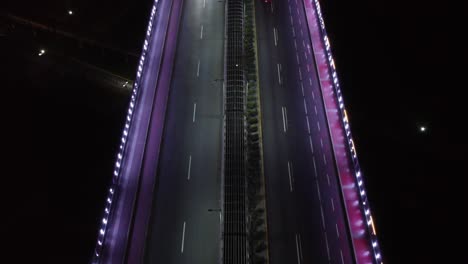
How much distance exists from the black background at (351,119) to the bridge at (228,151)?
1.63 metres

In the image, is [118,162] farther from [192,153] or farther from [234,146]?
[234,146]

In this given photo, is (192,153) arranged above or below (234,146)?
→ below

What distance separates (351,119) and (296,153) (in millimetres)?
5786

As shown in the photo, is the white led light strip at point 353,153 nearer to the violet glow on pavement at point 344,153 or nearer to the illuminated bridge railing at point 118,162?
the violet glow on pavement at point 344,153

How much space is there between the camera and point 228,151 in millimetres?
24391

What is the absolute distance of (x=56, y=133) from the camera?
26641 millimetres

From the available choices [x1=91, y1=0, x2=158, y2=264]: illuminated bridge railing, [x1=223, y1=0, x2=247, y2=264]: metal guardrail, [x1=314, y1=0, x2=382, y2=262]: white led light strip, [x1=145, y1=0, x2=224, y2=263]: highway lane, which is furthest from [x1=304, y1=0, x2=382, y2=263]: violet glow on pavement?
[x1=91, y1=0, x2=158, y2=264]: illuminated bridge railing

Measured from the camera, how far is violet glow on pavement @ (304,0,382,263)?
839 inches

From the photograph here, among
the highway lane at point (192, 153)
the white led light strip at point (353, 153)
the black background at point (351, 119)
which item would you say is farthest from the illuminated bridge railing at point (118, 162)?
the white led light strip at point (353, 153)

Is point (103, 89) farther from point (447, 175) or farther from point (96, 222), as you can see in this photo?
point (447, 175)

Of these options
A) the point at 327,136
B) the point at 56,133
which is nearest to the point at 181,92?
the point at 56,133

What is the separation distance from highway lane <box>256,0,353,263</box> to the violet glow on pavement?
1.75 ft

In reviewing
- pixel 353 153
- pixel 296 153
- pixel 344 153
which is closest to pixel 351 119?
pixel 344 153

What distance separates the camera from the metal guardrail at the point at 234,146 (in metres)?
20.7
